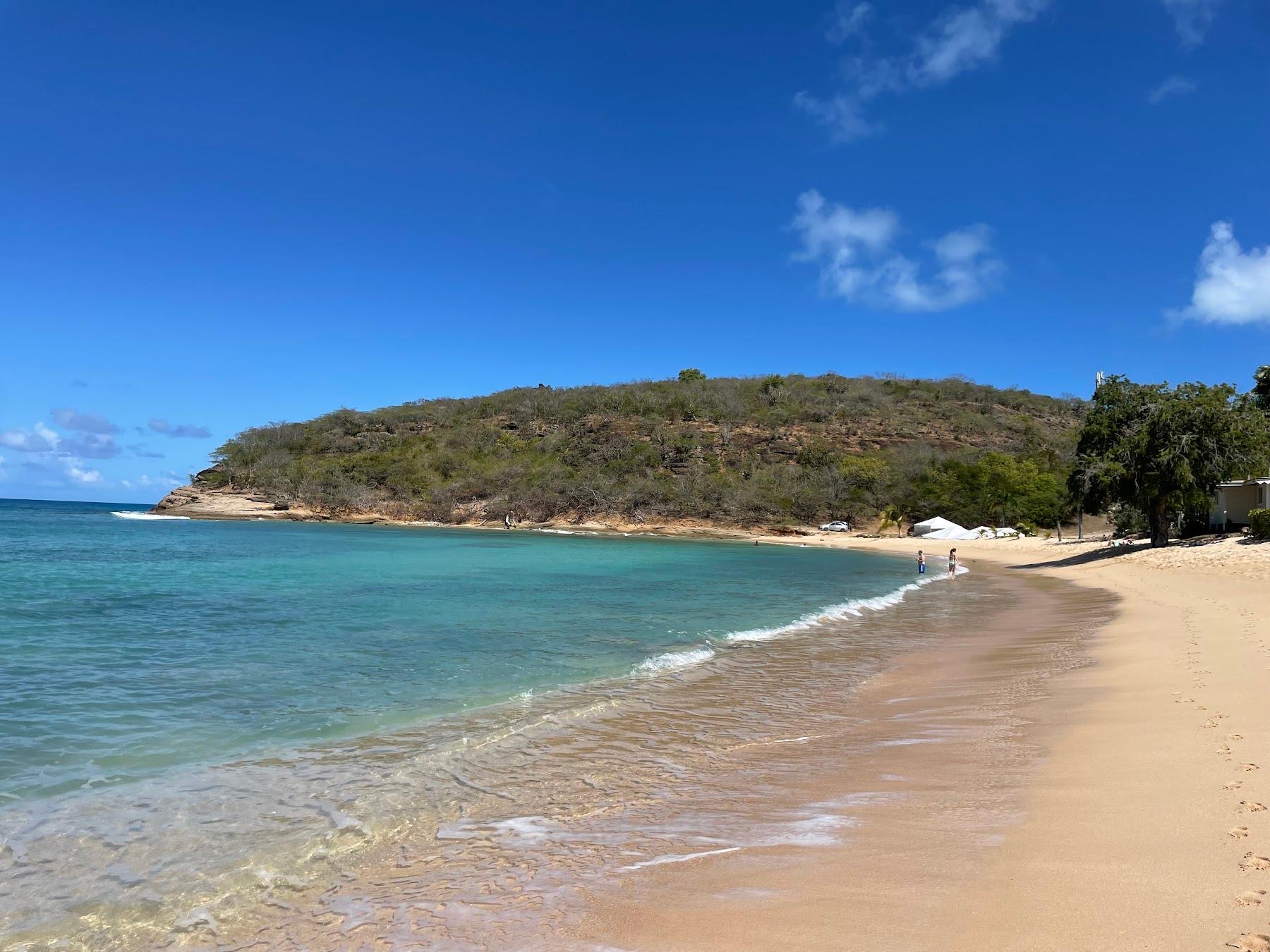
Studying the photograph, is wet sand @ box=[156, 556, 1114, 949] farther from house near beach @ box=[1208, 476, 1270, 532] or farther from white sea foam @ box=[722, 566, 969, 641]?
house near beach @ box=[1208, 476, 1270, 532]

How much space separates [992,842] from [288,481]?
87775 mm

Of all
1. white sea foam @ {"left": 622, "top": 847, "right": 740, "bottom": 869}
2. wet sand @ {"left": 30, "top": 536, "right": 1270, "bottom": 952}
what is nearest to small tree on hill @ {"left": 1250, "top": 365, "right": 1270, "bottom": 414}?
wet sand @ {"left": 30, "top": 536, "right": 1270, "bottom": 952}

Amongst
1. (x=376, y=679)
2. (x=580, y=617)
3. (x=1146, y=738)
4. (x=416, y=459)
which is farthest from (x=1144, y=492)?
(x=416, y=459)

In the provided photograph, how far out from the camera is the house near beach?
110ft

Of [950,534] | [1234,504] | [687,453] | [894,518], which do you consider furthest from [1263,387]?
[687,453]

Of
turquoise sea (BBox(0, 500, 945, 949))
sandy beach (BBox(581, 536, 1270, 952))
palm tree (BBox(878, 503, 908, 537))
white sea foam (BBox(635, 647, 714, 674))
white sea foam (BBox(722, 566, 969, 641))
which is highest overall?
palm tree (BBox(878, 503, 908, 537))

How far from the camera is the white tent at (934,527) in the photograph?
5652cm

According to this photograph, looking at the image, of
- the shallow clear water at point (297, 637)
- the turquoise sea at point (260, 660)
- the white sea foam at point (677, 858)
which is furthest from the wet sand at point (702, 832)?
the shallow clear water at point (297, 637)

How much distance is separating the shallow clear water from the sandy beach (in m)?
5.05

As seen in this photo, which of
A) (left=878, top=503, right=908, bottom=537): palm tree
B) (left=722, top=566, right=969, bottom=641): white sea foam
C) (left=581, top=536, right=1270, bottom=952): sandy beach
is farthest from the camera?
(left=878, top=503, right=908, bottom=537): palm tree

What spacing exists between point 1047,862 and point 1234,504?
133 ft

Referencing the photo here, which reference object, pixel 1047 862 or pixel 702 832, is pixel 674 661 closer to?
pixel 702 832

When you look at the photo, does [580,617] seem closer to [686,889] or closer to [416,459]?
[686,889]

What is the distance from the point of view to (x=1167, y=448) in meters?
30.5
